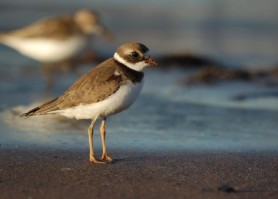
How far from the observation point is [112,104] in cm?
621

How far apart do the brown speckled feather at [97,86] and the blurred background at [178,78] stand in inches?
18.3

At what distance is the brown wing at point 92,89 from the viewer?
626 centimetres

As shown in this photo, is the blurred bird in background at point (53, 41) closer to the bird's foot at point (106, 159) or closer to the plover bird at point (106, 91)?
the plover bird at point (106, 91)

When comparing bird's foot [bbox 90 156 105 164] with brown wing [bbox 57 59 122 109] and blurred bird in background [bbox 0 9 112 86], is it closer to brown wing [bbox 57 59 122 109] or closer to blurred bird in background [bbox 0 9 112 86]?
brown wing [bbox 57 59 122 109]

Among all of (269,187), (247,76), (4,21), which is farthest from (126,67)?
(4,21)

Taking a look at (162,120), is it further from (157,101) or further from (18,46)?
(18,46)

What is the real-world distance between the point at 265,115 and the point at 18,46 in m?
5.80

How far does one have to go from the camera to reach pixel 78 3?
19984mm

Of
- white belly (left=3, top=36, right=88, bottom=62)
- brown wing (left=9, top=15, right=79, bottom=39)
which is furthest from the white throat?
brown wing (left=9, top=15, right=79, bottom=39)

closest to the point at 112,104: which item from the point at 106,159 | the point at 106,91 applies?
the point at 106,91

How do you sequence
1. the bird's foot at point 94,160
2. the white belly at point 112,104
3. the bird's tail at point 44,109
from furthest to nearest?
the bird's tail at point 44,109 < the white belly at point 112,104 < the bird's foot at point 94,160

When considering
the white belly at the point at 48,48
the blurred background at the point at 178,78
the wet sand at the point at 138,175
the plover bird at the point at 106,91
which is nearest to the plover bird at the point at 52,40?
the white belly at the point at 48,48

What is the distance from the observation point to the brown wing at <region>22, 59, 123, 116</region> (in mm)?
6262

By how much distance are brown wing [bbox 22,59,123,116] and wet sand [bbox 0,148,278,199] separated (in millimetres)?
455
